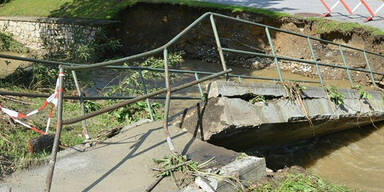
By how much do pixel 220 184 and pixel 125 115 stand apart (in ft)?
13.3

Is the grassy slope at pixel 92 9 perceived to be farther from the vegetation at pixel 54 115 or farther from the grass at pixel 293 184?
the grass at pixel 293 184

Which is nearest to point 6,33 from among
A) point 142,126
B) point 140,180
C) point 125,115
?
point 125,115

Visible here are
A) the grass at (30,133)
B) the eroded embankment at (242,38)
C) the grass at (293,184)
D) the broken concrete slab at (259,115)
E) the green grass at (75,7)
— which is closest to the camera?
the grass at (293,184)

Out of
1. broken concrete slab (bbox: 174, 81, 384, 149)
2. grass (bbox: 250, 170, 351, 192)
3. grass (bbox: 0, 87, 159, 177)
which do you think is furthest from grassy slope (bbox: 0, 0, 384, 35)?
grass (bbox: 250, 170, 351, 192)

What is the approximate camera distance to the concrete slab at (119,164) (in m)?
4.34

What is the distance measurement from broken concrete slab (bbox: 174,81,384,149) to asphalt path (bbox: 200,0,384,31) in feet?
20.3

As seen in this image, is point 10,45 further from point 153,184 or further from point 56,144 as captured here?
point 153,184

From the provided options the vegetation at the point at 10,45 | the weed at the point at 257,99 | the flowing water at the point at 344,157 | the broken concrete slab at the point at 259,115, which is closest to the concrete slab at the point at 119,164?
the broken concrete slab at the point at 259,115

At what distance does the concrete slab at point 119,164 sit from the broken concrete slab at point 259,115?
0.30 metres

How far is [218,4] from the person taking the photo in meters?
15.3

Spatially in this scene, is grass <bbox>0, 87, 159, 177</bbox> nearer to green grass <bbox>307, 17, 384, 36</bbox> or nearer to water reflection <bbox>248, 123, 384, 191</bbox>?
water reflection <bbox>248, 123, 384, 191</bbox>

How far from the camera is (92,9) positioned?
61.2 feet

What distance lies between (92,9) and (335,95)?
1361 centimetres

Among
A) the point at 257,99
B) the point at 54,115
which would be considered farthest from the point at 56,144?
the point at 54,115
